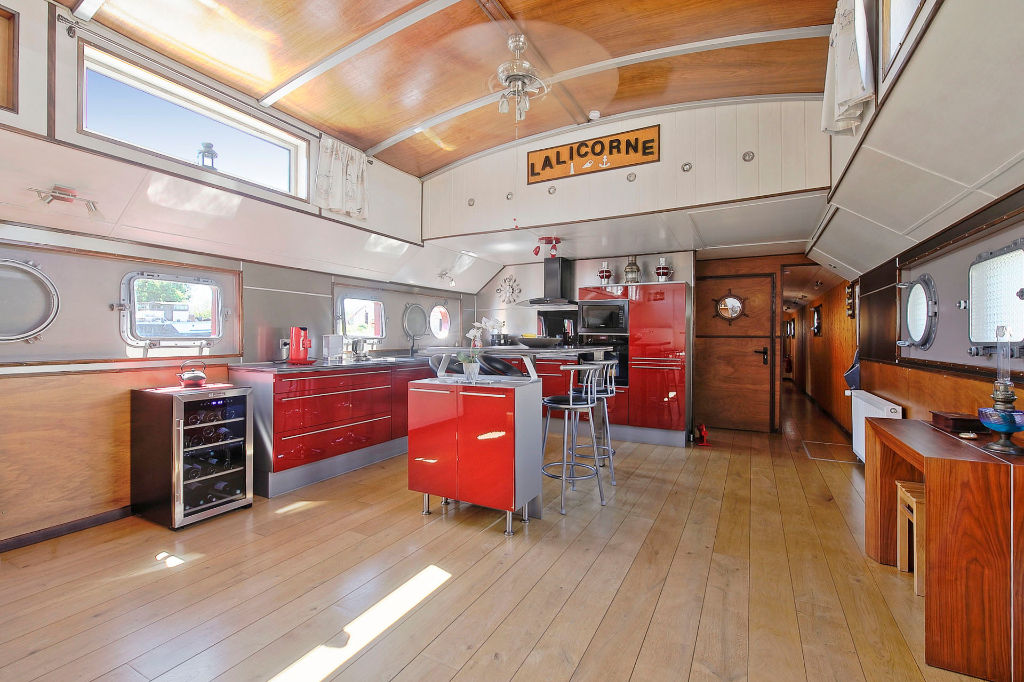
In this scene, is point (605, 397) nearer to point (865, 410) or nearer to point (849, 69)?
point (849, 69)

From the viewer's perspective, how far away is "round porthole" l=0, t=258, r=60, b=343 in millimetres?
2859

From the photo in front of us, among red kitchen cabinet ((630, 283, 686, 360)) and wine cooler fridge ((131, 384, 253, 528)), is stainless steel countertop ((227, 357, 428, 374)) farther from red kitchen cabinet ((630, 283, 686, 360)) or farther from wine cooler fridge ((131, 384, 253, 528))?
red kitchen cabinet ((630, 283, 686, 360))

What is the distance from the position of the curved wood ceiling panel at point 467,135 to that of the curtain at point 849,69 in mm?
2186

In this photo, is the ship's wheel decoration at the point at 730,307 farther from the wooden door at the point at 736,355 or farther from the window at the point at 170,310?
the window at the point at 170,310

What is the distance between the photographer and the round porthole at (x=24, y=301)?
2.86 m

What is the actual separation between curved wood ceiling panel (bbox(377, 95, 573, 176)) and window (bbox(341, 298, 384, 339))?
172cm

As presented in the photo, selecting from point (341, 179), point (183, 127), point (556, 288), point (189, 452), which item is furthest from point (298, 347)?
point (556, 288)

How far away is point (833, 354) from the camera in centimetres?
749

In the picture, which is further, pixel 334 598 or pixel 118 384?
pixel 118 384

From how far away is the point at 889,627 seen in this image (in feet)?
6.72

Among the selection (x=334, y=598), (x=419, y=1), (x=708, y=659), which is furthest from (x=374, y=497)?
(x=419, y=1)

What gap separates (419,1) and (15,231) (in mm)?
2983

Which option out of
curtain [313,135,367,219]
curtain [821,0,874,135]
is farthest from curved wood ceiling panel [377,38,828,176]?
curtain [821,0,874,135]

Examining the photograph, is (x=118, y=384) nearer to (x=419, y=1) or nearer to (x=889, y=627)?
(x=419, y=1)
